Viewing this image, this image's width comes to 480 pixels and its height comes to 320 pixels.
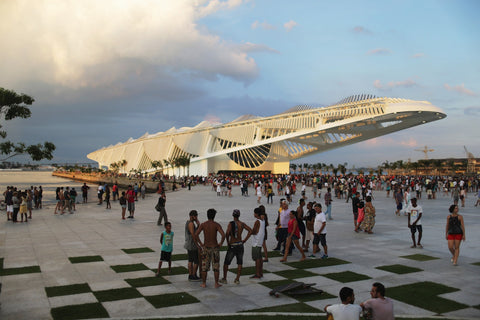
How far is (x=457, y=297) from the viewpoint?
658 cm

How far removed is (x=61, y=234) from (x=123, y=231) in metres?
2.00

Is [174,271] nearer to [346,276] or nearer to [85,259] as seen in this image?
[85,259]

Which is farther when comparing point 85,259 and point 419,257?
point 419,257

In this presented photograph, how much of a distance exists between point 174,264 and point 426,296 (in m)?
5.23

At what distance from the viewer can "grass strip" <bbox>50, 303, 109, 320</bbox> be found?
5717 millimetres

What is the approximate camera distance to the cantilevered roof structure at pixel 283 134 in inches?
1781

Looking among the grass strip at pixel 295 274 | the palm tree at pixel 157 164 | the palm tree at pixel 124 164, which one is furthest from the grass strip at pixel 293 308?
the palm tree at pixel 124 164

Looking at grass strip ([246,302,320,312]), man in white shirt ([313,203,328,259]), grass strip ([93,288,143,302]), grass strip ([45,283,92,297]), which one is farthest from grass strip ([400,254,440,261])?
grass strip ([45,283,92,297])

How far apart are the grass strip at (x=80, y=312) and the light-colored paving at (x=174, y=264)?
4.9 inches

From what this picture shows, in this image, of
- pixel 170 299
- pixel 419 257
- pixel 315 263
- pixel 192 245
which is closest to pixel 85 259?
pixel 192 245

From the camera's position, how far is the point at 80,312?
589 cm

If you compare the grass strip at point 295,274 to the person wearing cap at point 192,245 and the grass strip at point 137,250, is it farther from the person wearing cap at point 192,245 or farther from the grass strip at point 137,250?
the grass strip at point 137,250

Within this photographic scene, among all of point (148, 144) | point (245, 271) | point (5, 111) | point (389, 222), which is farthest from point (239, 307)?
point (148, 144)

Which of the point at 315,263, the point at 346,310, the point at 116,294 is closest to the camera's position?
the point at 346,310
